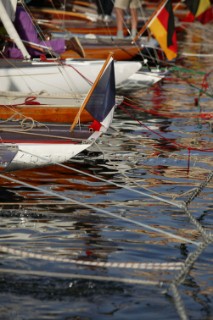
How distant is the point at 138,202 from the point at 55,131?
1.82 m

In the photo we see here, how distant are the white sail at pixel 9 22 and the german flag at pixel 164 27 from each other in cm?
376

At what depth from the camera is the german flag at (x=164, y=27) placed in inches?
Result: 901

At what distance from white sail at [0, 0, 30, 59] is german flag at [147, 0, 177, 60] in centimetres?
376

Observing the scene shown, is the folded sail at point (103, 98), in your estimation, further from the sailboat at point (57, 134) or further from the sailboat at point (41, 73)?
the sailboat at point (41, 73)

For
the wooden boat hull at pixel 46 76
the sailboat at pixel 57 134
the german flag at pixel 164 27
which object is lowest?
the german flag at pixel 164 27

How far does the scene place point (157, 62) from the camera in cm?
2584

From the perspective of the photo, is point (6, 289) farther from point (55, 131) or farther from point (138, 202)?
point (55, 131)

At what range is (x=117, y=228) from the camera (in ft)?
40.6

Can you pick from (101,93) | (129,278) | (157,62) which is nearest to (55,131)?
(101,93)

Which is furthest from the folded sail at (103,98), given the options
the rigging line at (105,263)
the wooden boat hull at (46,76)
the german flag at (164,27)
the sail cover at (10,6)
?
the german flag at (164,27)

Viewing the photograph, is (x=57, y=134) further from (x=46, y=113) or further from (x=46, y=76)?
(x=46, y=76)

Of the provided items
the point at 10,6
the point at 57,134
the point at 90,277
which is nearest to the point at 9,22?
the point at 10,6

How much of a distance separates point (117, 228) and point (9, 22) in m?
7.94

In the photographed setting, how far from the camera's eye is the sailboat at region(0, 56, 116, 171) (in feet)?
44.3
